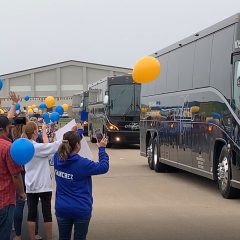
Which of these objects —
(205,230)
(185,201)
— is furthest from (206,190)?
(205,230)

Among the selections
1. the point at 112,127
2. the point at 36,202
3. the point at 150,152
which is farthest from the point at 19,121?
the point at 112,127

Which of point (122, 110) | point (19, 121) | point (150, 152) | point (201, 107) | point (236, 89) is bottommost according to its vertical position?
point (150, 152)

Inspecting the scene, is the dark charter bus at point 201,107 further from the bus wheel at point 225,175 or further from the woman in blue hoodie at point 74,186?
the woman in blue hoodie at point 74,186

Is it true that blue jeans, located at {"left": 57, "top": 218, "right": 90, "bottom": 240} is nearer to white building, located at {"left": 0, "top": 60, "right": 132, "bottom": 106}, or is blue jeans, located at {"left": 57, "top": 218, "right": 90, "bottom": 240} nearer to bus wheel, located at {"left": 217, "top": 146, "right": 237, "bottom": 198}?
bus wheel, located at {"left": 217, "top": 146, "right": 237, "bottom": 198}

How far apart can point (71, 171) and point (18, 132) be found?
6.90 ft

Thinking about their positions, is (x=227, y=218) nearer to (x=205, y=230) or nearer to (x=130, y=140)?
(x=205, y=230)

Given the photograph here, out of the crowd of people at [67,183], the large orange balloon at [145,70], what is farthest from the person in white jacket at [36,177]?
the large orange balloon at [145,70]

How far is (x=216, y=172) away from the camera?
479 inches

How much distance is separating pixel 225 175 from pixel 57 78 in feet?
190

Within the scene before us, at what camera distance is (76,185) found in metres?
5.52

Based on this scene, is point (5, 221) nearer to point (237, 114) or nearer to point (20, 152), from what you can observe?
point (20, 152)

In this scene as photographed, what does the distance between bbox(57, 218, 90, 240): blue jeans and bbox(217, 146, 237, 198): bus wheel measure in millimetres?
6176

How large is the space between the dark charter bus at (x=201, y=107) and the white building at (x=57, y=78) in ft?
167

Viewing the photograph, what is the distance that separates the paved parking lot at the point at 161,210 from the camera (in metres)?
8.25
